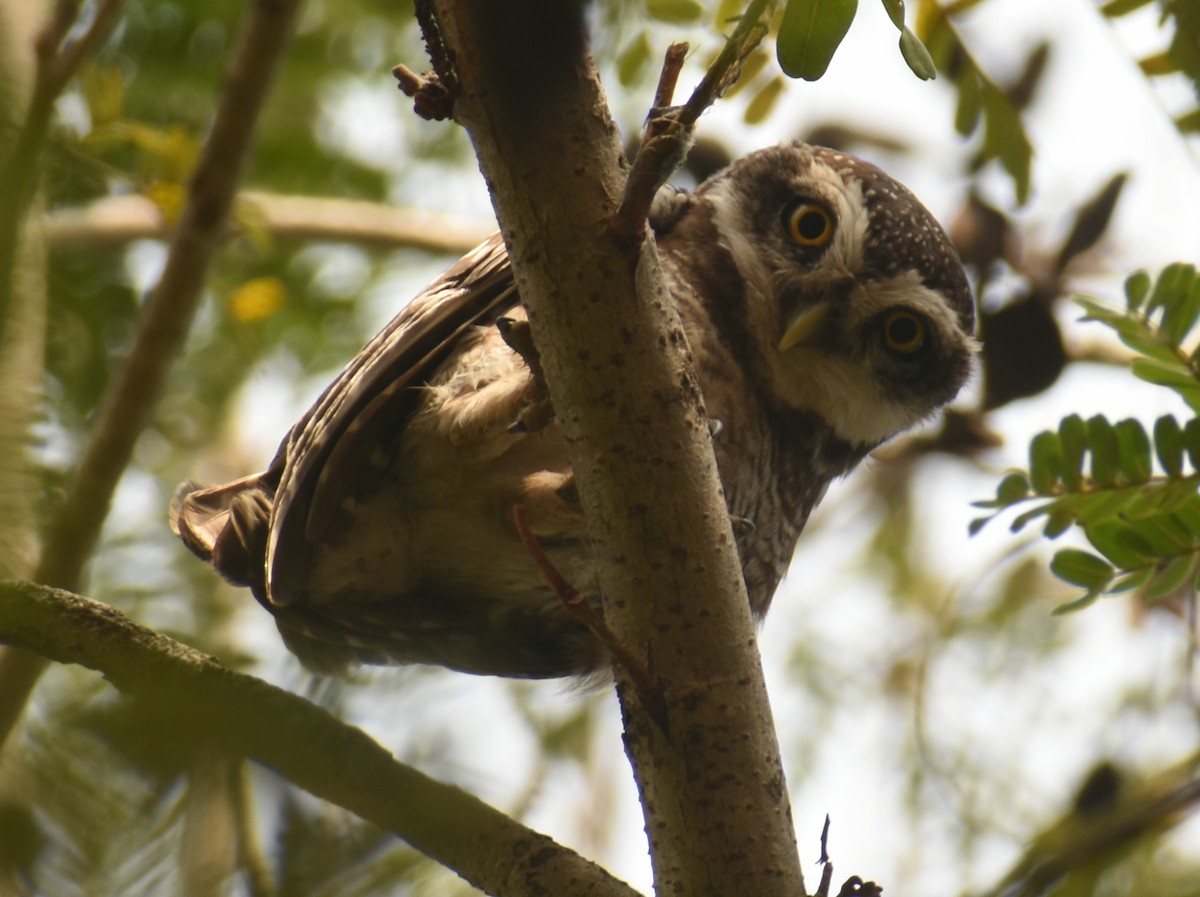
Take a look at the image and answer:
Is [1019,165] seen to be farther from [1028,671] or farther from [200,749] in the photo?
[1028,671]

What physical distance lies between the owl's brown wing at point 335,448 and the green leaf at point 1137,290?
1.40 metres

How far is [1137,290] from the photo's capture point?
7.59 ft

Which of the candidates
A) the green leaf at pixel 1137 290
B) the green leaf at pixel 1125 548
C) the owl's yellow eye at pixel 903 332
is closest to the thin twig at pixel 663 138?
the green leaf at pixel 1137 290

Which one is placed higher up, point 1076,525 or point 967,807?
point 967,807

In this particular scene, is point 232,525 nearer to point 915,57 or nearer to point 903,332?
point 903,332

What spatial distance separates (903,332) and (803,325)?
0.42 meters

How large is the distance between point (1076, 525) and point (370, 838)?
173cm

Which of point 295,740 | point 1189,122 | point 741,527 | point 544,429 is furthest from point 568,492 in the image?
point 295,740

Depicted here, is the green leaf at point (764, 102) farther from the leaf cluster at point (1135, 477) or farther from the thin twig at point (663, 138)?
the thin twig at point (663, 138)

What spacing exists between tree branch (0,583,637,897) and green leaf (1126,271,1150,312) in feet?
4.49

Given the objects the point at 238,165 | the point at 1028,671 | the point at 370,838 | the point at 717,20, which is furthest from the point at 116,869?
the point at 1028,671

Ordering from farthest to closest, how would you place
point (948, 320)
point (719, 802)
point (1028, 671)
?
point (1028, 671), point (948, 320), point (719, 802)

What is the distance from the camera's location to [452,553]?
11.0 feet

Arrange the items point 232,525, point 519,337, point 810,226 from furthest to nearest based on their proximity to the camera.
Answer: point 810,226 < point 232,525 < point 519,337
